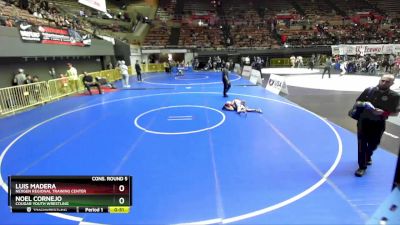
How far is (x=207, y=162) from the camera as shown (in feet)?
21.4

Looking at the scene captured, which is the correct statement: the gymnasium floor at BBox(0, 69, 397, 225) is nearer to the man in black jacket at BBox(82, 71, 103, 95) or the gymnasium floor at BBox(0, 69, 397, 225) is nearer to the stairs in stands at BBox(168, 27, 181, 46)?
the man in black jacket at BBox(82, 71, 103, 95)

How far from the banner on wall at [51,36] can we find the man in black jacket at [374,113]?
1716cm

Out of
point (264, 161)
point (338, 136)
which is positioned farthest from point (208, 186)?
point (338, 136)

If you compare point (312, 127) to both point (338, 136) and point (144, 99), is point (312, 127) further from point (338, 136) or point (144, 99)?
point (144, 99)

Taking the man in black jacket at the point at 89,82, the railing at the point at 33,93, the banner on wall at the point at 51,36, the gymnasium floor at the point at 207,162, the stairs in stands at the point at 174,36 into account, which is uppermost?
the stairs in stands at the point at 174,36

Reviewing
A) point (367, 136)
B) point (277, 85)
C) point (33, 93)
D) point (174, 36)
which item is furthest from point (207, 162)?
point (174, 36)

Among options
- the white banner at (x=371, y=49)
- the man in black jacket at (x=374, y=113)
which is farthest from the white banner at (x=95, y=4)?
the white banner at (x=371, y=49)

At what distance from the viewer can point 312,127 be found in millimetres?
9133

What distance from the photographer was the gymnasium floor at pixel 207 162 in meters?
4.50

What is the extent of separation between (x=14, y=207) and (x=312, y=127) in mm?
8542

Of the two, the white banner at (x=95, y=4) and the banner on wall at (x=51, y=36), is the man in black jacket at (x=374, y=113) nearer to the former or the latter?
the white banner at (x=95, y=4)

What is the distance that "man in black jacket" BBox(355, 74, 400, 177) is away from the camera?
514 centimetres

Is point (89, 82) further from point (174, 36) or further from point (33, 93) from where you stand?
point (174, 36)

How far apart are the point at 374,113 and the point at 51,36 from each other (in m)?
19.3
